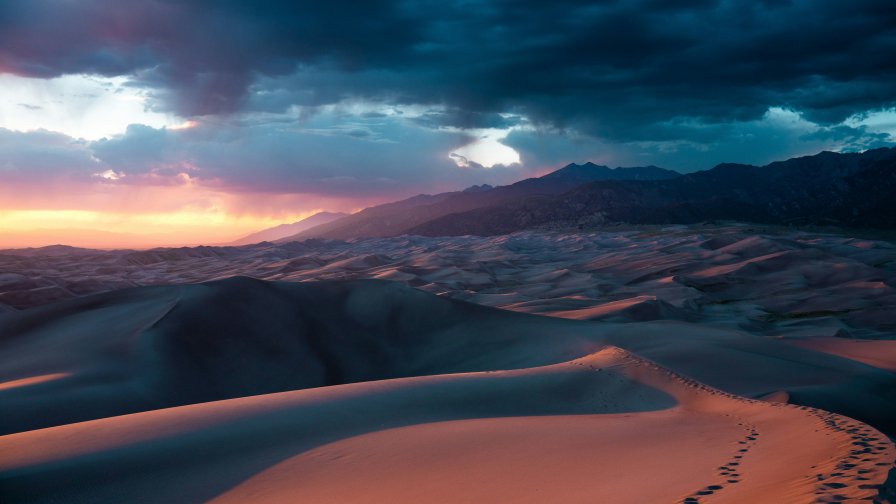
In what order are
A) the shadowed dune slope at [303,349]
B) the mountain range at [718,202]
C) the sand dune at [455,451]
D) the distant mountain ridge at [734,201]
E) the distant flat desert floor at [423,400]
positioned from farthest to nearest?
the mountain range at [718,202] < the distant mountain ridge at [734,201] < the shadowed dune slope at [303,349] < the distant flat desert floor at [423,400] < the sand dune at [455,451]

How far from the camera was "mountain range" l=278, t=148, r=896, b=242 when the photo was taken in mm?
91375

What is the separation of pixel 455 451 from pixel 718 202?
121 meters

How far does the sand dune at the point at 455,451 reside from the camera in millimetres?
3494

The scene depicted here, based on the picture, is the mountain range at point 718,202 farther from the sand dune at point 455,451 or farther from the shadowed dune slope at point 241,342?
the sand dune at point 455,451

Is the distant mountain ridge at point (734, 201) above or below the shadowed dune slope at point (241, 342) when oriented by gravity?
above

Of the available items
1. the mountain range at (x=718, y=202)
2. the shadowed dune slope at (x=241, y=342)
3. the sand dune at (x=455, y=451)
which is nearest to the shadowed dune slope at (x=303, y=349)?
the shadowed dune slope at (x=241, y=342)

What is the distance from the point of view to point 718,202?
114 meters

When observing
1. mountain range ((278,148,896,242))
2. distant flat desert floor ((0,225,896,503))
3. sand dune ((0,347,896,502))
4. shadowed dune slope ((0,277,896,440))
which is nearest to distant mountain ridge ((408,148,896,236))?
mountain range ((278,148,896,242))

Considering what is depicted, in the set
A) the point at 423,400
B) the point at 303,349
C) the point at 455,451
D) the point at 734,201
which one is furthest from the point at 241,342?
the point at 734,201

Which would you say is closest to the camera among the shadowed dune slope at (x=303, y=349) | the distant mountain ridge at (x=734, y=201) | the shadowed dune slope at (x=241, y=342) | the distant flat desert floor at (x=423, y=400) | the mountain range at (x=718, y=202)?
the distant flat desert floor at (x=423, y=400)

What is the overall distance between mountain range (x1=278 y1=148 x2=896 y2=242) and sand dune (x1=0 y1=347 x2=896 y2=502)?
82496 mm

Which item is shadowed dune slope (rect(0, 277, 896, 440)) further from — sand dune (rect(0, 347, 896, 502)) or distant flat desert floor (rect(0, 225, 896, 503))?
sand dune (rect(0, 347, 896, 502))

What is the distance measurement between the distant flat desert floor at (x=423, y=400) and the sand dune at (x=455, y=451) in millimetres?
24

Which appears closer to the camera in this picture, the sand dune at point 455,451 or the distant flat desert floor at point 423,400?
the sand dune at point 455,451
